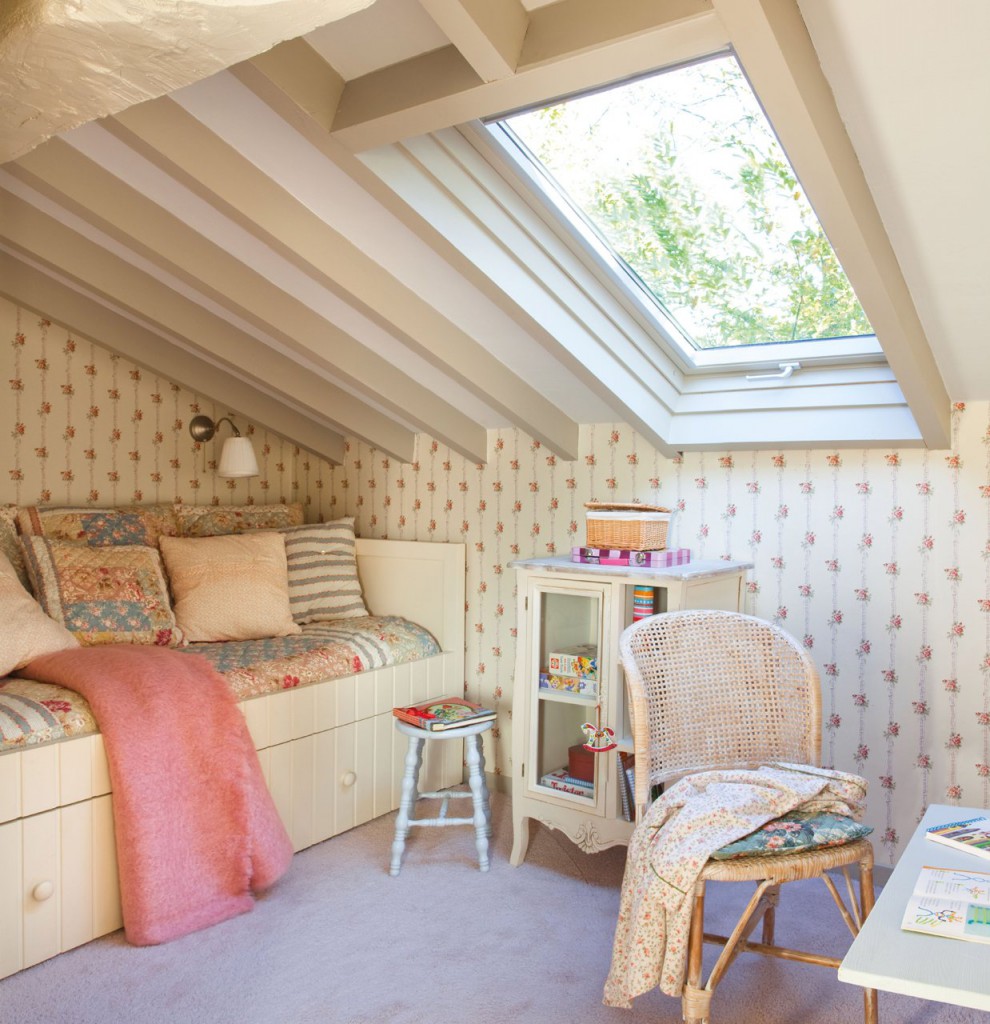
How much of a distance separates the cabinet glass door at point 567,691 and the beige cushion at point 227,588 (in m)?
1.03

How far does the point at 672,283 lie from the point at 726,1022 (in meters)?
1.85

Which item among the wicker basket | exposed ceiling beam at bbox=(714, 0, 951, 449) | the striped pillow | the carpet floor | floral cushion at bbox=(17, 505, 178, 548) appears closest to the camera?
exposed ceiling beam at bbox=(714, 0, 951, 449)

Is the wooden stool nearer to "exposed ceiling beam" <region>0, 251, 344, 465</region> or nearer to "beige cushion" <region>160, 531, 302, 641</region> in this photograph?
"beige cushion" <region>160, 531, 302, 641</region>

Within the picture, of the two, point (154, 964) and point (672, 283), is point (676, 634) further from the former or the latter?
point (154, 964)

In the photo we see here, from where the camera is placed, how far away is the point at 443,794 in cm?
302

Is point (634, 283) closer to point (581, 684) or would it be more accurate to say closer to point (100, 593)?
point (581, 684)

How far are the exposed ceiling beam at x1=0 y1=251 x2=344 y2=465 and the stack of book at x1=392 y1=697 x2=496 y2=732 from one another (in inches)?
56.0

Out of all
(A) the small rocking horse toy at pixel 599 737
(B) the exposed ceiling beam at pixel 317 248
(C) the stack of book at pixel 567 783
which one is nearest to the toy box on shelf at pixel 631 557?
(A) the small rocking horse toy at pixel 599 737

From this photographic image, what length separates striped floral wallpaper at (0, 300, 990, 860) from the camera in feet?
8.61

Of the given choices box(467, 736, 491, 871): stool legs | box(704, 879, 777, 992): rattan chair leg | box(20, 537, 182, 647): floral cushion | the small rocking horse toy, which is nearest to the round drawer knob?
box(20, 537, 182, 647): floral cushion

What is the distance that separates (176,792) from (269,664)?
1.82 feet

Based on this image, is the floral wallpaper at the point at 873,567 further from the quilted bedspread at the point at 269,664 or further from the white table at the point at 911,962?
the white table at the point at 911,962

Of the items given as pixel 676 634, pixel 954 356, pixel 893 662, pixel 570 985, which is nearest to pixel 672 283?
pixel 954 356

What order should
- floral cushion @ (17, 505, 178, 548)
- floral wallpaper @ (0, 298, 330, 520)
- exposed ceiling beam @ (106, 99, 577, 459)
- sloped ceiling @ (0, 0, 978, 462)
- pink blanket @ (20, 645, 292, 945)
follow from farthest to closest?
1. floral wallpaper @ (0, 298, 330, 520)
2. floral cushion @ (17, 505, 178, 548)
3. pink blanket @ (20, 645, 292, 945)
4. exposed ceiling beam @ (106, 99, 577, 459)
5. sloped ceiling @ (0, 0, 978, 462)
